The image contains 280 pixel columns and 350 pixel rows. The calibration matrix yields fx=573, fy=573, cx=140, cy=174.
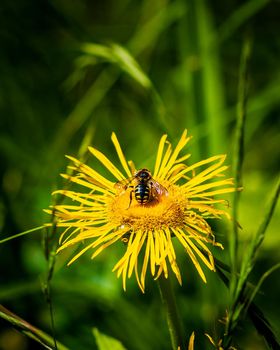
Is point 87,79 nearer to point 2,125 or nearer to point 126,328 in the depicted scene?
point 2,125

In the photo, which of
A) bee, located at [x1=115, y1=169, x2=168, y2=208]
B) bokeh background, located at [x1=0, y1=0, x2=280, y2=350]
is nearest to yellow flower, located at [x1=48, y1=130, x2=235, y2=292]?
bee, located at [x1=115, y1=169, x2=168, y2=208]

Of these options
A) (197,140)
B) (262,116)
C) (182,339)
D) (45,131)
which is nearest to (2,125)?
(45,131)

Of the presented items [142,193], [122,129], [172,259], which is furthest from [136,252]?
[122,129]

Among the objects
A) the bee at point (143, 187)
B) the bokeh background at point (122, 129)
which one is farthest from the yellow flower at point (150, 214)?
the bokeh background at point (122, 129)

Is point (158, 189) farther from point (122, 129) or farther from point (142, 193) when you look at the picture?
point (122, 129)

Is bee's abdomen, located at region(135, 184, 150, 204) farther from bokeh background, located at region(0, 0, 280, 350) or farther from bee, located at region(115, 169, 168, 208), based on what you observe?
bokeh background, located at region(0, 0, 280, 350)
